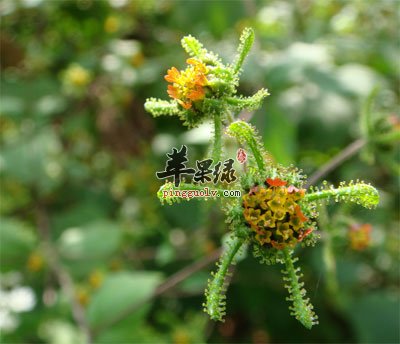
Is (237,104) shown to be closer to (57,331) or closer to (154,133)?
(57,331)

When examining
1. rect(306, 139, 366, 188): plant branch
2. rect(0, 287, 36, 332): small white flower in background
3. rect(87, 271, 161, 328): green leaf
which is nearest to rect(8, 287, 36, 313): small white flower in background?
rect(0, 287, 36, 332): small white flower in background

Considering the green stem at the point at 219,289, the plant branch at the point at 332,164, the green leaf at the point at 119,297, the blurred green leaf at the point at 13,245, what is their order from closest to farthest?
the green stem at the point at 219,289
the plant branch at the point at 332,164
the green leaf at the point at 119,297
the blurred green leaf at the point at 13,245

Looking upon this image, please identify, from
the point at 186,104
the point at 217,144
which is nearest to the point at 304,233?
the point at 217,144

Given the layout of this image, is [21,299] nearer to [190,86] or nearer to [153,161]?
[153,161]

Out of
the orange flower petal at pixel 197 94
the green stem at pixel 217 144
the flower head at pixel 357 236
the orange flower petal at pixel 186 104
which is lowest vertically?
the green stem at pixel 217 144

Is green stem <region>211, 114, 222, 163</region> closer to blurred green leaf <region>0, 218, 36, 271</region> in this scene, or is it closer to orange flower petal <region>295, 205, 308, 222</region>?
orange flower petal <region>295, 205, 308, 222</region>

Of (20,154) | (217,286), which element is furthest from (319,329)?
(217,286)

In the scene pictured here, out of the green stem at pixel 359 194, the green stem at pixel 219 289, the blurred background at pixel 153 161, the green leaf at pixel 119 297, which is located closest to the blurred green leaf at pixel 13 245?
the blurred background at pixel 153 161

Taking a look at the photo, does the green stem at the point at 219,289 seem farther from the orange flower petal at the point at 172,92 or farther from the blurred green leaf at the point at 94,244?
the blurred green leaf at the point at 94,244
